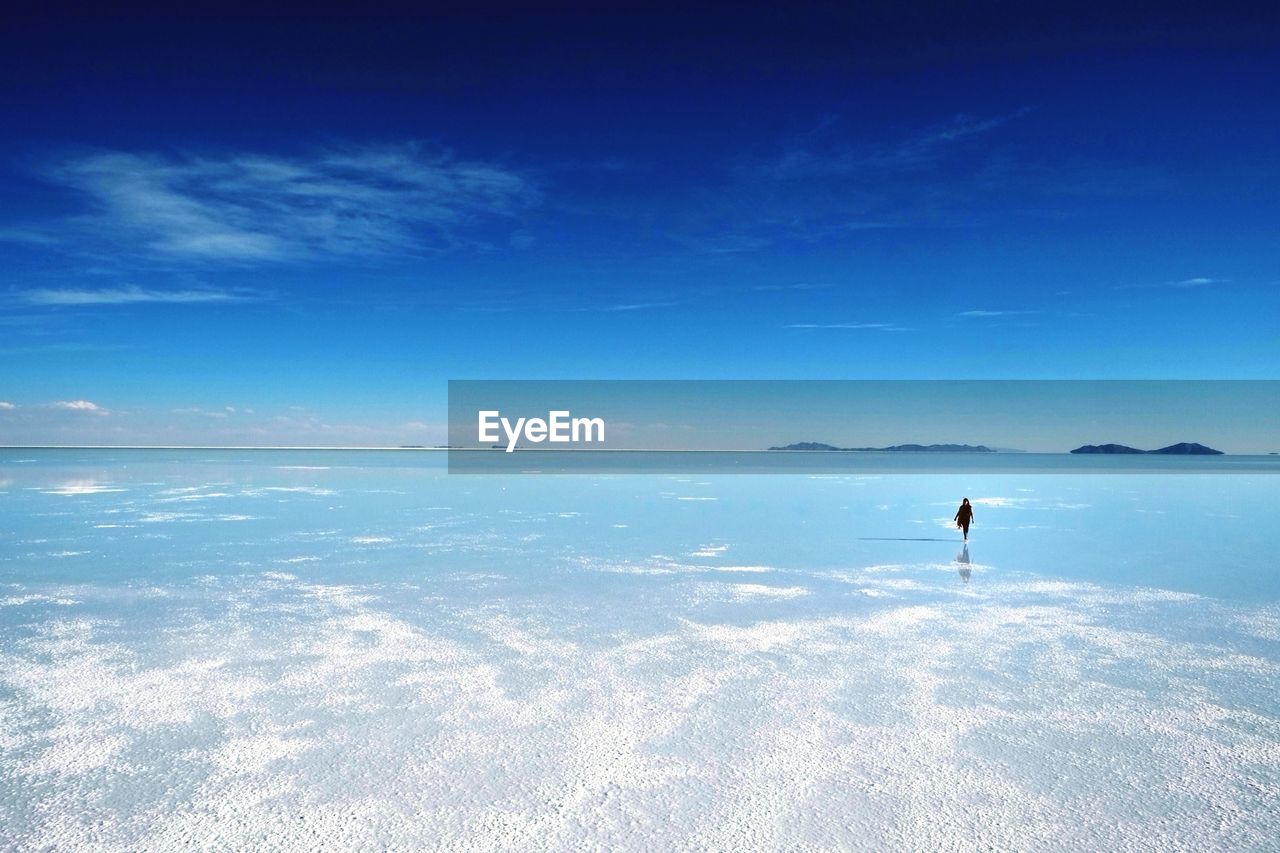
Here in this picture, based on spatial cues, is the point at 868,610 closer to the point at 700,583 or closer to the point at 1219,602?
the point at 700,583

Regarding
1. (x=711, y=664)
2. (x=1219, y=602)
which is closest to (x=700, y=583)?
(x=711, y=664)

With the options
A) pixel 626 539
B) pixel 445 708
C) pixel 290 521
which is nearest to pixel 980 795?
pixel 445 708

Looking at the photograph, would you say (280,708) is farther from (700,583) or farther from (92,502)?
(92,502)

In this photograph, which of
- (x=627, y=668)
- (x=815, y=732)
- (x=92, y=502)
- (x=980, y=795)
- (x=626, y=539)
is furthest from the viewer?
(x=92, y=502)

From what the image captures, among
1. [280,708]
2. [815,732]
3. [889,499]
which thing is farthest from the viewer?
[889,499]

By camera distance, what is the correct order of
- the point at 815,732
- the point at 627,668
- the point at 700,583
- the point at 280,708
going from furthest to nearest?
the point at 700,583 < the point at 627,668 < the point at 280,708 < the point at 815,732

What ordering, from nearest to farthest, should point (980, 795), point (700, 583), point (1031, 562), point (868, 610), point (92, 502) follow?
point (980, 795), point (868, 610), point (700, 583), point (1031, 562), point (92, 502)

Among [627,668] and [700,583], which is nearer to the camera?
[627,668]

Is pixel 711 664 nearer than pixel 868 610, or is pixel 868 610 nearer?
pixel 711 664
